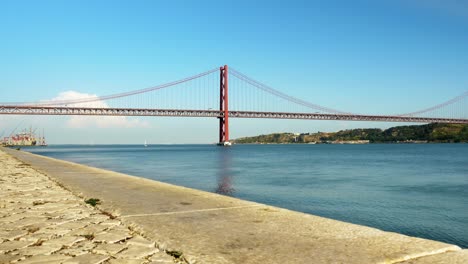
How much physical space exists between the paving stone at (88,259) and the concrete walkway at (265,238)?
510 millimetres

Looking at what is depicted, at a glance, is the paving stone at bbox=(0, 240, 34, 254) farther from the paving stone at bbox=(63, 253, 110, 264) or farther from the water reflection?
the water reflection

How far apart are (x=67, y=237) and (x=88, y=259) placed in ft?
2.58

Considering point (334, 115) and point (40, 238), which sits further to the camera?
point (334, 115)

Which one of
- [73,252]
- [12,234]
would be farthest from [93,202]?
[73,252]

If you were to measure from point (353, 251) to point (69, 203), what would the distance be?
4.07 meters

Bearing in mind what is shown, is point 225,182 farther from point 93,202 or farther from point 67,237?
point 67,237

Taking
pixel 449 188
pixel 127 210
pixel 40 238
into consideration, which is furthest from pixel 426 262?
pixel 449 188

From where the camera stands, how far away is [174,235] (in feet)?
11.8

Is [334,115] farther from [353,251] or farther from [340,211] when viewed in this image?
[353,251]

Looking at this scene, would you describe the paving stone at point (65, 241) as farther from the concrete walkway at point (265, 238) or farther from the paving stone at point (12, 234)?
the concrete walkway at point (265, 238)

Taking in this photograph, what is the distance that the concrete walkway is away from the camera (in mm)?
2900

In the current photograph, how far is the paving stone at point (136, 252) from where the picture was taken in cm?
289

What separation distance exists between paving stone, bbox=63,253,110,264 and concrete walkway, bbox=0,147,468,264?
0.51 meters

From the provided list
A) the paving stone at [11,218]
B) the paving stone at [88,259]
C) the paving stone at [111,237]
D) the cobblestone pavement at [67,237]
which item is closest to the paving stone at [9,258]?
the cobblestone pavement at [67,237]
